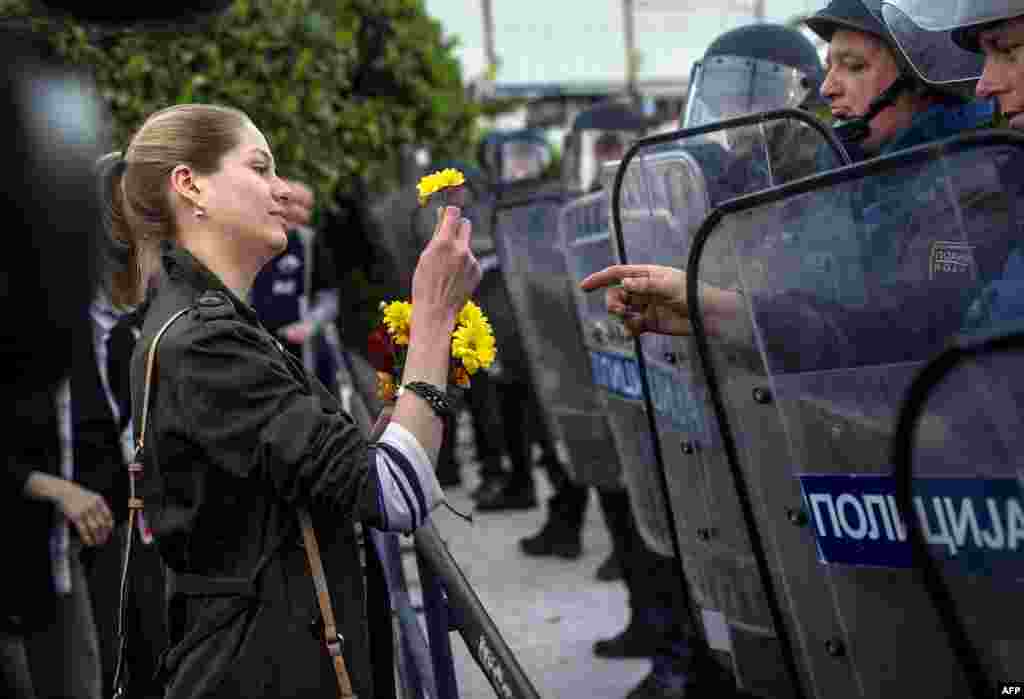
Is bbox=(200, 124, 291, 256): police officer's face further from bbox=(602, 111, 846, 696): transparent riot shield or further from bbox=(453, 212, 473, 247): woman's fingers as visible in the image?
bbox=(602, 111, 846, 696): transparent riot shield

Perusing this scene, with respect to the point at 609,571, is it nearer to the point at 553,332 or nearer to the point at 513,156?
the point at 553,332

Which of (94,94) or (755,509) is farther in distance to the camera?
(755,509)

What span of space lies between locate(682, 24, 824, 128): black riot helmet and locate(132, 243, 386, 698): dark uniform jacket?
1.99 meters

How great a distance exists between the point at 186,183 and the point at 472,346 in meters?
0.60

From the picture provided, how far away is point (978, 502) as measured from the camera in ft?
5.92

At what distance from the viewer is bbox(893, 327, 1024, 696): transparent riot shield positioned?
1.67 meters

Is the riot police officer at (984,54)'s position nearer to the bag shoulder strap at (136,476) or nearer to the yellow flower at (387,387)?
the yellow flower at (387,387)

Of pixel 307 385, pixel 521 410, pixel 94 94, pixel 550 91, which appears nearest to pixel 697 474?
pixel 307 385

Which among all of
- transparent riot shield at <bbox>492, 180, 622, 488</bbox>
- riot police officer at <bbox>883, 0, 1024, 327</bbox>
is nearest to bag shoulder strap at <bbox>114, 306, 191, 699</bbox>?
riot police officer at <bbox>883, 0, 1024, 327</bbox>

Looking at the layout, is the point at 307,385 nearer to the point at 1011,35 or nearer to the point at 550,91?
the point at 1011,35

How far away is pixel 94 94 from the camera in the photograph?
3.93ft

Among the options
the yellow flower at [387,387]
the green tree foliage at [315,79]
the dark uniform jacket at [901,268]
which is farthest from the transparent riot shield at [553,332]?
the dark uniform jacket at [901,268]

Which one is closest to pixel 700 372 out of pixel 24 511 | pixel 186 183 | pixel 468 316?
pixel 468 316

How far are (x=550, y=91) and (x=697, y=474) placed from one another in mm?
20995
